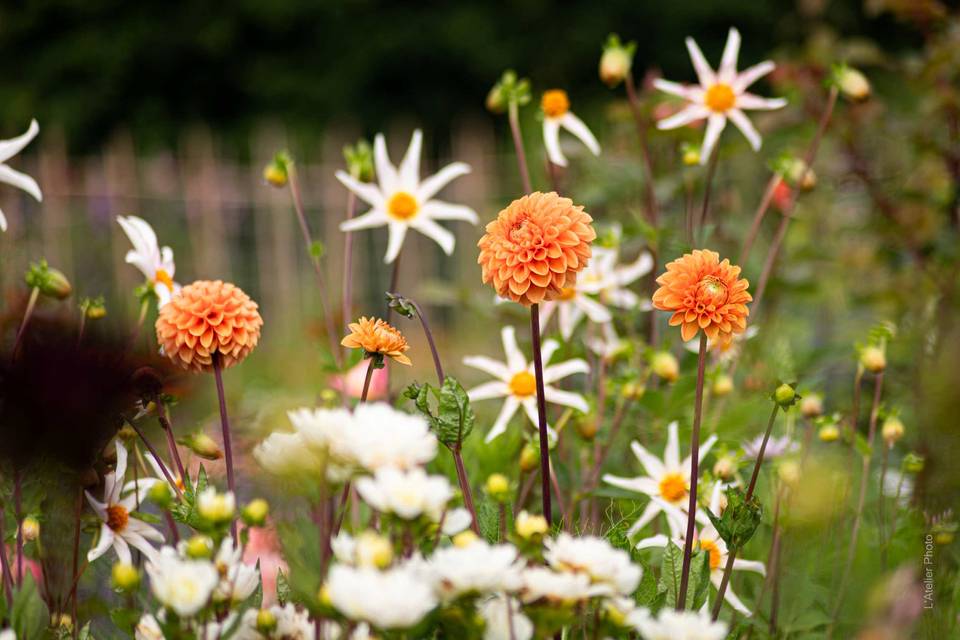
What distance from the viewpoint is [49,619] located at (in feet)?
2.28

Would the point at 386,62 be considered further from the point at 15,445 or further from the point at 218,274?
the point at 15,445

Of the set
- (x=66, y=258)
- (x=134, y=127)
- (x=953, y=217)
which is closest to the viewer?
(x=953, y=217)

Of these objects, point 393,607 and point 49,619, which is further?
point 49,619

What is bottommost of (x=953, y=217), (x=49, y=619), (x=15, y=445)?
(x=49, y=619)

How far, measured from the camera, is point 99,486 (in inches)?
28.6

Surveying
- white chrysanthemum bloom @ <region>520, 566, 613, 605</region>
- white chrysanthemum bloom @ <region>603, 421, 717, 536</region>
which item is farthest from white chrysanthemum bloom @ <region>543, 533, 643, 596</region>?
white chrysanthemum bloom @ <region>603, 421, 717, 536</region>

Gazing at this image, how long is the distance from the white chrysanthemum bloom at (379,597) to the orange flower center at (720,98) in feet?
2.74

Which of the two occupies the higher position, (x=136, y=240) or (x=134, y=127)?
(x=134, y=127)

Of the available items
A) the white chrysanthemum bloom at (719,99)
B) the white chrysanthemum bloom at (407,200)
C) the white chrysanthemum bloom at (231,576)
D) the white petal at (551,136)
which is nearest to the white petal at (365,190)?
the white chrysanthemum bloom at (407,200)

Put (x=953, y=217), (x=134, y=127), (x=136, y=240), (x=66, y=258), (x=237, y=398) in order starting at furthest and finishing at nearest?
(x=134, y=127) < (x=66, y=258) < (x=953, y=217) < (x=237, y=398) < (x=136, y=240)

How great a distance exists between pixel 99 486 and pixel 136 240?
0.79ft

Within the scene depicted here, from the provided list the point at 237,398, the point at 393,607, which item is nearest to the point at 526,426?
the point at 237,398

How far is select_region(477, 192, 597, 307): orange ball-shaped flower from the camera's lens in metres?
0.62

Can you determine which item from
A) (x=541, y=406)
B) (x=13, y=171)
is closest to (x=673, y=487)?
(x=541, y=406)
